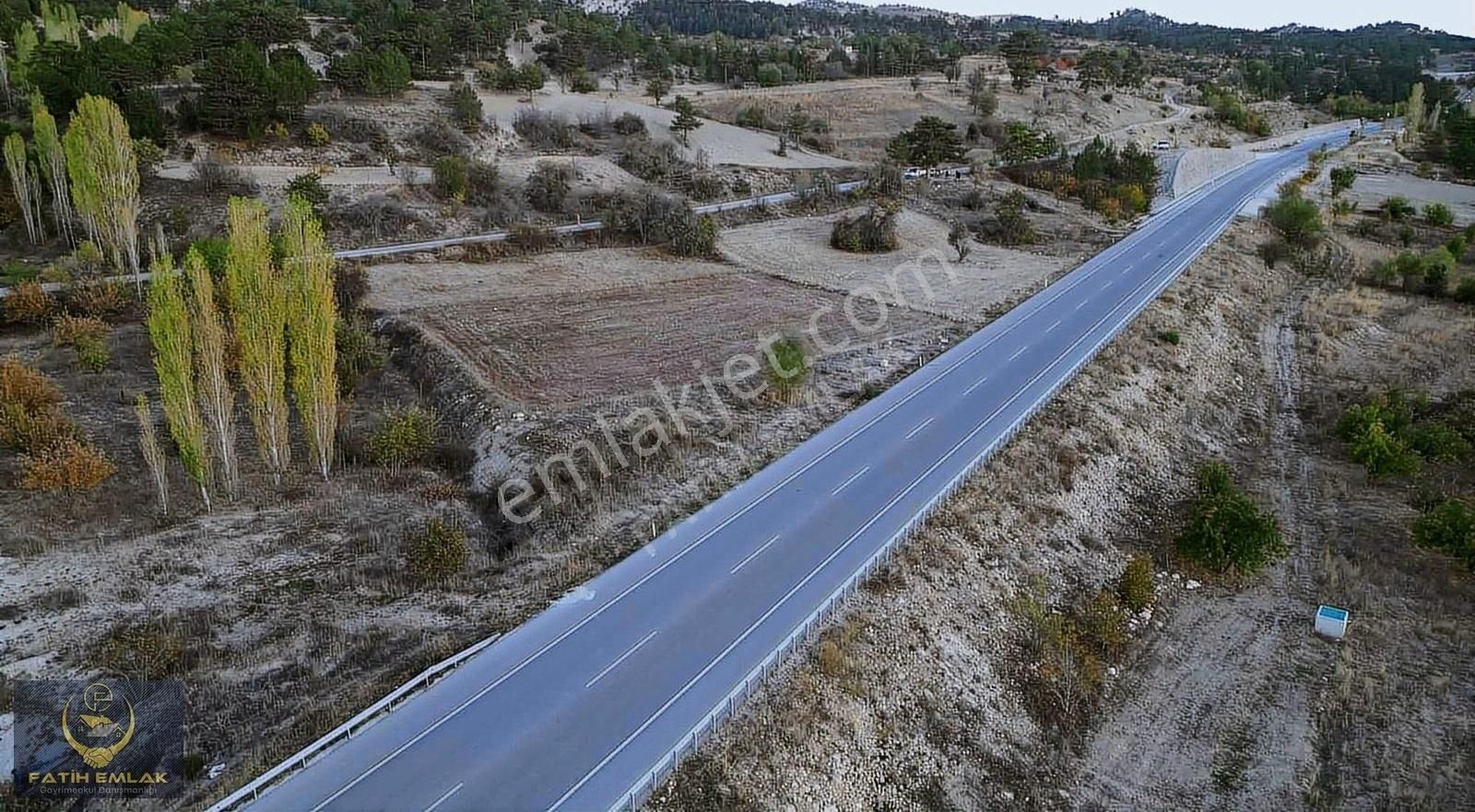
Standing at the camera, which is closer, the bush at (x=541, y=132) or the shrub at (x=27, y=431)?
the shrub at (x=27, y=431)

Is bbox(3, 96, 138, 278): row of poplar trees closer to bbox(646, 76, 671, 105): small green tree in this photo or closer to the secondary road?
the secondary road

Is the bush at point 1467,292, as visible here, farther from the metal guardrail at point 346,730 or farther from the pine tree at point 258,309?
the pine tree at point 258,309

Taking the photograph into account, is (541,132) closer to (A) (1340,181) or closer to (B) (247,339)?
(B) (247,339)

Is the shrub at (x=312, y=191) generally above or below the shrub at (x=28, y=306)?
above

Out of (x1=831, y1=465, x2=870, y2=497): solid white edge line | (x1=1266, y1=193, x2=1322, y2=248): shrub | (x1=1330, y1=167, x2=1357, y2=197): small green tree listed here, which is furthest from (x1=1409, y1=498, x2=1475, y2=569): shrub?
(x1=1330, y1=167, x2=1357, y2=197): small green tree

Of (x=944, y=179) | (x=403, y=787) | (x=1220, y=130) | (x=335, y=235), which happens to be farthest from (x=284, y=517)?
(x=1220, y=130)

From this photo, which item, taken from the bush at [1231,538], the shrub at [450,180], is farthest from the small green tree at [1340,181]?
the shrub at [450,180]

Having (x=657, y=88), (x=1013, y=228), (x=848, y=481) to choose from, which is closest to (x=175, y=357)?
(x=848, y=481)

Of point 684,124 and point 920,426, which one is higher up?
point 684,124
